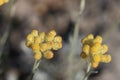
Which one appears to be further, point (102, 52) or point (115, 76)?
point (115, 76)

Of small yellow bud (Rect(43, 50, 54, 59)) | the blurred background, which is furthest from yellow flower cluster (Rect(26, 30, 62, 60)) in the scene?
the blurred background

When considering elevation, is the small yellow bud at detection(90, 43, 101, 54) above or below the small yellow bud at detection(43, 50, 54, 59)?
above

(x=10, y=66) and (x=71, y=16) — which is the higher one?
(x=71, y=16)

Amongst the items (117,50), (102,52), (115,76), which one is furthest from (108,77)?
(102,52)

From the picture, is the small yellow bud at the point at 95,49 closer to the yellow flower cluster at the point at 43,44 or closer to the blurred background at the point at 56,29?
the yellow flower cluster at the point at 43,44

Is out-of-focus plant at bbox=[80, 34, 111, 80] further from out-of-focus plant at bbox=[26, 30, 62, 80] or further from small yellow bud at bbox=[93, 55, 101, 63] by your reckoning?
out-of-focus plant at bbox=[26, 30, 62, 80]

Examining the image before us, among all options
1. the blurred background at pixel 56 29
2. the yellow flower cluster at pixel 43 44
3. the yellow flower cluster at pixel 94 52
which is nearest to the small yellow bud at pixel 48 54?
the yellow flower cluster at pixel 43 44

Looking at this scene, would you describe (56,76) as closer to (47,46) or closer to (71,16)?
(71,16)
